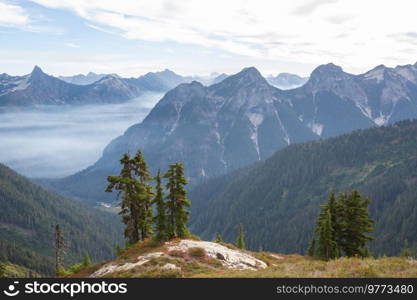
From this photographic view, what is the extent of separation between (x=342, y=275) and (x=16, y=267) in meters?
204

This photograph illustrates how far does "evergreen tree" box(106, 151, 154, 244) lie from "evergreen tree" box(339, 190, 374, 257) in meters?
29.6

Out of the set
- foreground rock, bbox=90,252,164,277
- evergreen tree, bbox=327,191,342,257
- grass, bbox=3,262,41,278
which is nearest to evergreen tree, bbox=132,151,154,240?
foreground rock, bbox=90,252,164,277

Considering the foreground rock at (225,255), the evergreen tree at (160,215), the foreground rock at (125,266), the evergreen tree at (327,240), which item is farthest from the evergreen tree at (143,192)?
the evergreen tree at (327,240)

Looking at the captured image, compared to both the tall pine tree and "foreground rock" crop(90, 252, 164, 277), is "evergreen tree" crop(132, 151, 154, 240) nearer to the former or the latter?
"foreground rock" crop(90, 252, 164, 277)

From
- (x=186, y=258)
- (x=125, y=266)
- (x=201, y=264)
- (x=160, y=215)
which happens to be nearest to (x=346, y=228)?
(x=201, y=264)

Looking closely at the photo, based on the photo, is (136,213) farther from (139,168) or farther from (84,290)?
(84,290)

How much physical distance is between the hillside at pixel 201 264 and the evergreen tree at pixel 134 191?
5.24m

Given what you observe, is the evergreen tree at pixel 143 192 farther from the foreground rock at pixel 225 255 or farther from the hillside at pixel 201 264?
the foreground rock at pixel 225 255

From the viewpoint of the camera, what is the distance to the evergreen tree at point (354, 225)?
4984 centimetres

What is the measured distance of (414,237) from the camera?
17575cm

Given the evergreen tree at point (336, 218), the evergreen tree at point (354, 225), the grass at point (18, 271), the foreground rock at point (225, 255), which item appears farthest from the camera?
the grass at point (18, 271)

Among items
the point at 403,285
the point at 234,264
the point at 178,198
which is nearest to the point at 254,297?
the point at 403,285

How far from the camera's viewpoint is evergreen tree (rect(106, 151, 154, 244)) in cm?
4822

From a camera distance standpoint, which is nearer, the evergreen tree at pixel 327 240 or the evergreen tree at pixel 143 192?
the evergreen tree at pixel 143 192
